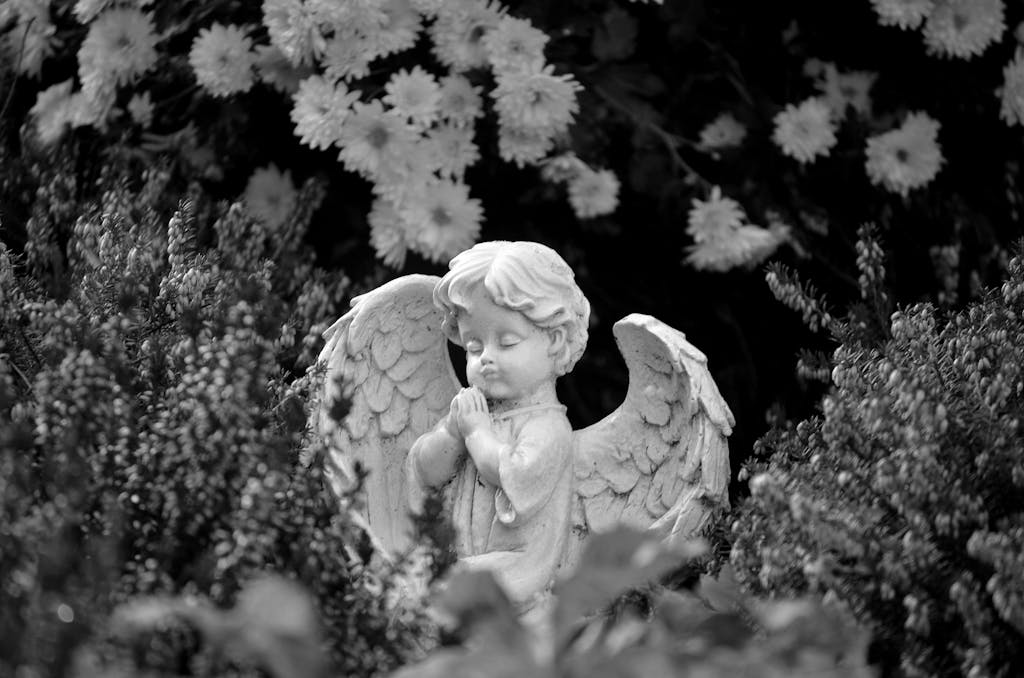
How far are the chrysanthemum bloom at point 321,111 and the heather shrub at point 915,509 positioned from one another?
5.34 feet

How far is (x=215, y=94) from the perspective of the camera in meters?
5.17

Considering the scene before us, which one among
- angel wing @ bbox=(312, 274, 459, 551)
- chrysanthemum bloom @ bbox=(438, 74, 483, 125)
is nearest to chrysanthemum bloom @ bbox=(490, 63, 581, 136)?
chrysanthemum bloom @ bbox=(438, 74, 483, 125)

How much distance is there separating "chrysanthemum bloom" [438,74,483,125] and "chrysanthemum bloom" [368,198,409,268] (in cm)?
30

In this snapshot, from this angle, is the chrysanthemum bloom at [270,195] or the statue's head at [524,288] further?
the chrysanthemum bloom at [270,195]

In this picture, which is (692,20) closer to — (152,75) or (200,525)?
(152,75)

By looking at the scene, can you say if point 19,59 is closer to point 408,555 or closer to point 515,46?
point 515,46

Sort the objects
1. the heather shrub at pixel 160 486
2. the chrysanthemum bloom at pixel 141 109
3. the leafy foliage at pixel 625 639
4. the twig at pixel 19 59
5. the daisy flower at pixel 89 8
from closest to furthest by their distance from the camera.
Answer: the leafy foliage at pixel 625 639, the heather shrub at pixel 160 486, the daisy flower at pixel 89 8, the twig at pixel 19 59, the chrysanthemum bloom at pixel 141 109

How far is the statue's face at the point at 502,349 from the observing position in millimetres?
3826

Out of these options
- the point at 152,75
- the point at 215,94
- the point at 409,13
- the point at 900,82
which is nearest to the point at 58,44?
the point at 152,75

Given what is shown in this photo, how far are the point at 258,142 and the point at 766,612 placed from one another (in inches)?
118

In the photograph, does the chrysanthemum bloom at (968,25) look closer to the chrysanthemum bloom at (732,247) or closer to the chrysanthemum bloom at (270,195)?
the chrysanthemum bloom at (732,247)

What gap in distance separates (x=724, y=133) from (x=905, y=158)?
0.53 metres

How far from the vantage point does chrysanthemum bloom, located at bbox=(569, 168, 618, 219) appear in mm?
5137

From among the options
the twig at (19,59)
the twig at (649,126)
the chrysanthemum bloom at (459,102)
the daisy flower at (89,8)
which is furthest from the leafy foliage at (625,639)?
the twig at (19,59)
